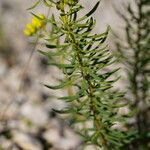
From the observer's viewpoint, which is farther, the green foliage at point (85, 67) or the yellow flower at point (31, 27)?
the yellow flower at point (31, 27)

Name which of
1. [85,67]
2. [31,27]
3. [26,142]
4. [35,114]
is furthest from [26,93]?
[85,67]

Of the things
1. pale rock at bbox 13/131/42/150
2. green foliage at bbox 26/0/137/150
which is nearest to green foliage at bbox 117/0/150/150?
green foliage at bbox 26/0/137/150

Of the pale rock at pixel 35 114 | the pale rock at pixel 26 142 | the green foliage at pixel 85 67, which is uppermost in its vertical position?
the green foliage at pixel 85 67

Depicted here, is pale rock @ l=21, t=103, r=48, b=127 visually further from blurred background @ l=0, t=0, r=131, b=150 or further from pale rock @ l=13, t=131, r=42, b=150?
pale rock @ l=13, t=131, r=42, b=150

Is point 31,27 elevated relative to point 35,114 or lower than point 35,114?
elevated

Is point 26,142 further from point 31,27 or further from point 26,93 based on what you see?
point 31,27

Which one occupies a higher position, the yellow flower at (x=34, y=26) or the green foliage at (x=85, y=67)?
the yellow flower at (x=34, y=26)

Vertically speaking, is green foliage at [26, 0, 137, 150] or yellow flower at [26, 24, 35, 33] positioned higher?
yellow flower at [26, 24, 35, 33]

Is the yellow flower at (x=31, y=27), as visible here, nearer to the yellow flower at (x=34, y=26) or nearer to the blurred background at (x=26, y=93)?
the yellow flower at (x=34, y=26)

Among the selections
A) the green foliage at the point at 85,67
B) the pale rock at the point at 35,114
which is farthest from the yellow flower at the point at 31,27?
the pale rock at the point at 35,114

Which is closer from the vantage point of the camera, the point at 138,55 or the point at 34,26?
the point at 34,26
